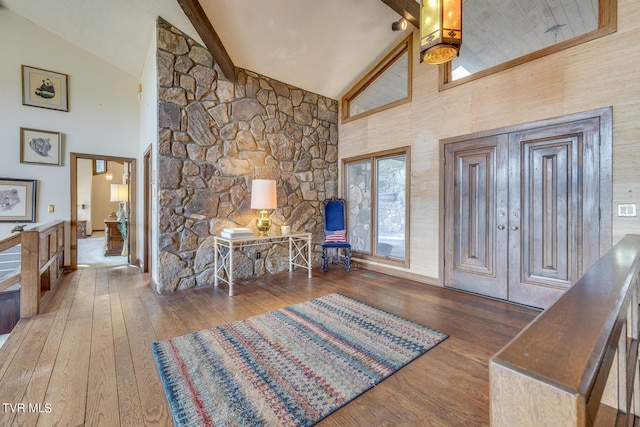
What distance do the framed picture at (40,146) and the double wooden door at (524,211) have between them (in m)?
5.73

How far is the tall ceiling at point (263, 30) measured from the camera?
3.27 m

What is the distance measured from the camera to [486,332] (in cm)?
241

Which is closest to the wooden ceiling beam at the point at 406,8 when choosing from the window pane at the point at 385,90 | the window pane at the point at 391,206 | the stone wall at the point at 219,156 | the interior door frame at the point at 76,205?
the window pane at the point at 385,90

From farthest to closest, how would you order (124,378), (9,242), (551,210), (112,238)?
(112,238) < (551,210) < (9,242) < (124,378)

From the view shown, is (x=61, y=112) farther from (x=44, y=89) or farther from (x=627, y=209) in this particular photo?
(x=627, y=209)

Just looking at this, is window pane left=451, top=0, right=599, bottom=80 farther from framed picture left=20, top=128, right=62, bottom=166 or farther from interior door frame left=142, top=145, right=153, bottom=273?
framed picture left=20, top=128, right=62, bottom=166

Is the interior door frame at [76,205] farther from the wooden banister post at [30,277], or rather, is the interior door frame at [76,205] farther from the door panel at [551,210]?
the door panel at [551,210]

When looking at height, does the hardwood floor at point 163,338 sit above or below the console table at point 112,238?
below

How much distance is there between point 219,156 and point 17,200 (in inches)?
123

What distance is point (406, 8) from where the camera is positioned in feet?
10.5

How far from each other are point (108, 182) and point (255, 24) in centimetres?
940

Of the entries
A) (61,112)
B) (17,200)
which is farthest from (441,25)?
(17,200)

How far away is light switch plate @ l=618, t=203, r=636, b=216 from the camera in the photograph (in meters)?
2.37

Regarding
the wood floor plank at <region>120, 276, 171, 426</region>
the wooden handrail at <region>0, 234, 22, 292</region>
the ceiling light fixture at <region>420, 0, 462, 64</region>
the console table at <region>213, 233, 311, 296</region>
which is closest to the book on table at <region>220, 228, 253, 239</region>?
the console table at <region>213, 233, 311, 296</region>
